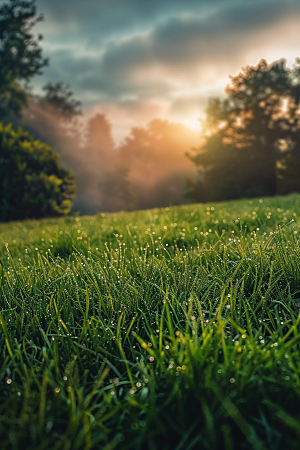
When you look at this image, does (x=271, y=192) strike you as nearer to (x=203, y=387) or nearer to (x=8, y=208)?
(x=8, y=208)

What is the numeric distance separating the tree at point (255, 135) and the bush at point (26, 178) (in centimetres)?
1571

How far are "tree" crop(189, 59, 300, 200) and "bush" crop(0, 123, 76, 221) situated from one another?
15.7 meters

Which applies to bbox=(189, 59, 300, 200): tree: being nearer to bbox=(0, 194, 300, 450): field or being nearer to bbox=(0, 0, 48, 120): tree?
bbox=(0, 0, 48, 120): tree

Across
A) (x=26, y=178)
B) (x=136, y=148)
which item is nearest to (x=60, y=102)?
(x=136, y=148)

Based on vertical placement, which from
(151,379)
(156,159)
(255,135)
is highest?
(156,159)

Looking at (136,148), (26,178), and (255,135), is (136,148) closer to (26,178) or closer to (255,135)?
(255,135)

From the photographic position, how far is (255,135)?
22.9 meters

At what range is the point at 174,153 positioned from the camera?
42438mm

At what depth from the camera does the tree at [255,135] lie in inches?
891

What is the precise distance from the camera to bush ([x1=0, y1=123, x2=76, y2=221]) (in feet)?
31.6

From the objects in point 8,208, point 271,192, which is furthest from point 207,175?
point 8,208

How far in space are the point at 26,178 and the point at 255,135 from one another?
729 inches

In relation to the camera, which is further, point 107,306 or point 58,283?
point 58,283

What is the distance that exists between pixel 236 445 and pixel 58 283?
116cm
